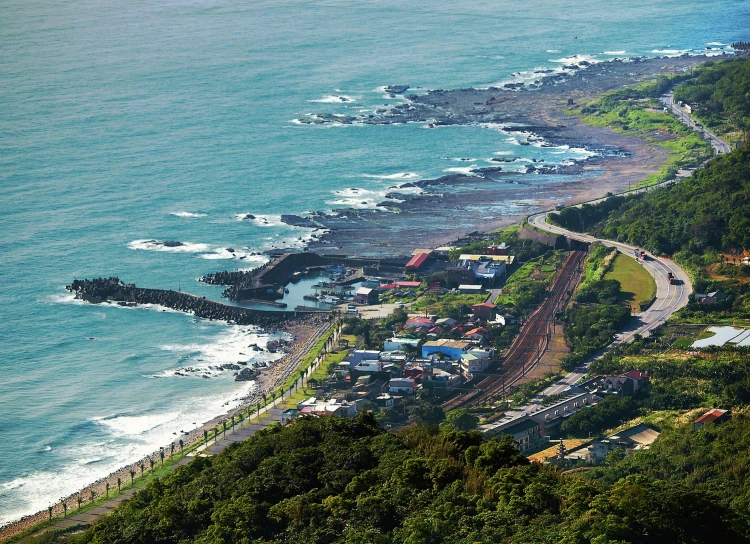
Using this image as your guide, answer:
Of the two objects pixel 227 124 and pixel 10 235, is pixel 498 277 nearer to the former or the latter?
pixel 10 235

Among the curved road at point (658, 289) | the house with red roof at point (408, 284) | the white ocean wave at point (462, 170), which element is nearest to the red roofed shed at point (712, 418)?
the curved road at point (658, 289)

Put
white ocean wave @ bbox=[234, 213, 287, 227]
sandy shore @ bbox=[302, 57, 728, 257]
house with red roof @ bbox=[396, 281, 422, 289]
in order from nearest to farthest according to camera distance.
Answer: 1. house with red roof @ bbox=[396, 281, 422, 289]
2. sandy shore @ bbox=[302, 57, 728, 257]
3. white ocean wave @ bbox=[234, 213, 287, 227]

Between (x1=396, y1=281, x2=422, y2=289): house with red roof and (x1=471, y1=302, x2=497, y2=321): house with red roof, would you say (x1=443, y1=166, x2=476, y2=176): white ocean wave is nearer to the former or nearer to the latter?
(x1=396, y1=281, x2=422, y2=289): house with red roof

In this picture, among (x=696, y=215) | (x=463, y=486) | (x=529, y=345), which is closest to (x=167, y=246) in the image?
(x=529, y=345)

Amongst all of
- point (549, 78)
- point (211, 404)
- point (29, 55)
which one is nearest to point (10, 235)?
point (211, 404)

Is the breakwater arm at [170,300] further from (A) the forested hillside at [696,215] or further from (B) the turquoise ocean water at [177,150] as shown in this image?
(A) the forested hillside at [696,215]

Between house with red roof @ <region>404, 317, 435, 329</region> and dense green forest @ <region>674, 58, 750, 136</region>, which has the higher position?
dense green forest @ <region>674, 58, 750, 136</region>

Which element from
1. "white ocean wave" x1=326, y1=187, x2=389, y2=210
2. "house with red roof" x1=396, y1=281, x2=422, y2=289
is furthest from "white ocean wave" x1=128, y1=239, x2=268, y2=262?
"white ocean wave" x1=326, y1=187, x2=389, y2=210

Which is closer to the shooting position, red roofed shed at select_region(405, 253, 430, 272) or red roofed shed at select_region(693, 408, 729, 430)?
red roofed shed at select_region(693, 408, 729, 430)
